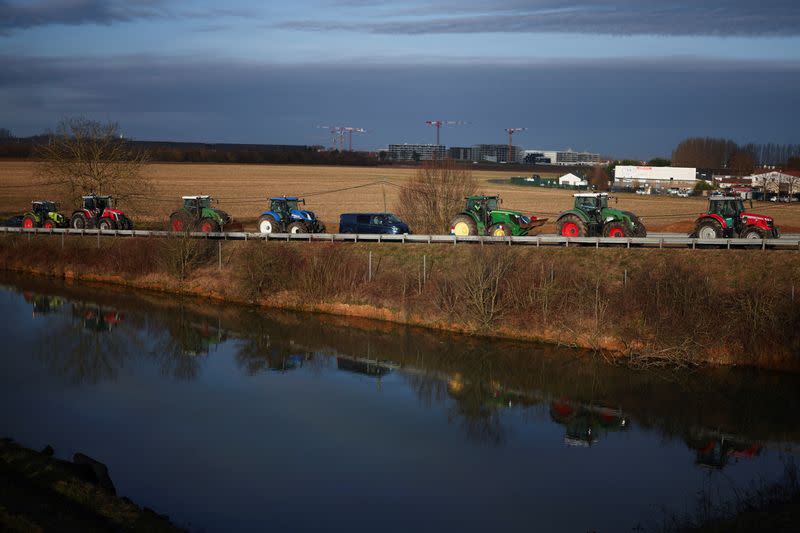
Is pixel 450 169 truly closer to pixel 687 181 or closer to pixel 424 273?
pixel 424 273

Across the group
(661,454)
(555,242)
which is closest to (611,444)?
(661,454)

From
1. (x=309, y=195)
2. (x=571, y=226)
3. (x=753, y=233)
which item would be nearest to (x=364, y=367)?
(x=571, y=226)

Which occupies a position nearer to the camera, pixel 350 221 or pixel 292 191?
pixel 350 221

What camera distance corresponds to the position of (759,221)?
103ft

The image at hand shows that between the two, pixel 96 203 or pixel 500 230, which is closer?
pixel 500 230

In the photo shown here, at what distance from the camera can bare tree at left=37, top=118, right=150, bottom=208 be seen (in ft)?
174

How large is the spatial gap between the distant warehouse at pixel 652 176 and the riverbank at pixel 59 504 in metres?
89.2

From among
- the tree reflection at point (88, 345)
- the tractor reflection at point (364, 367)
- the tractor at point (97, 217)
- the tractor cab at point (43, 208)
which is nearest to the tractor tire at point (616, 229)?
the tractor reflection at point (364, 367)

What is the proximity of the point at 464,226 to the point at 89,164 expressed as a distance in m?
28.7

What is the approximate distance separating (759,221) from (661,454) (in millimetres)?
14995

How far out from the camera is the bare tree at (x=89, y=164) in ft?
174

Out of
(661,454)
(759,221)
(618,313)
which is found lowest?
(661,454)

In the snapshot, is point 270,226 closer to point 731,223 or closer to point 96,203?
point 96,203

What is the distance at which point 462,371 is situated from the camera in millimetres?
26906
